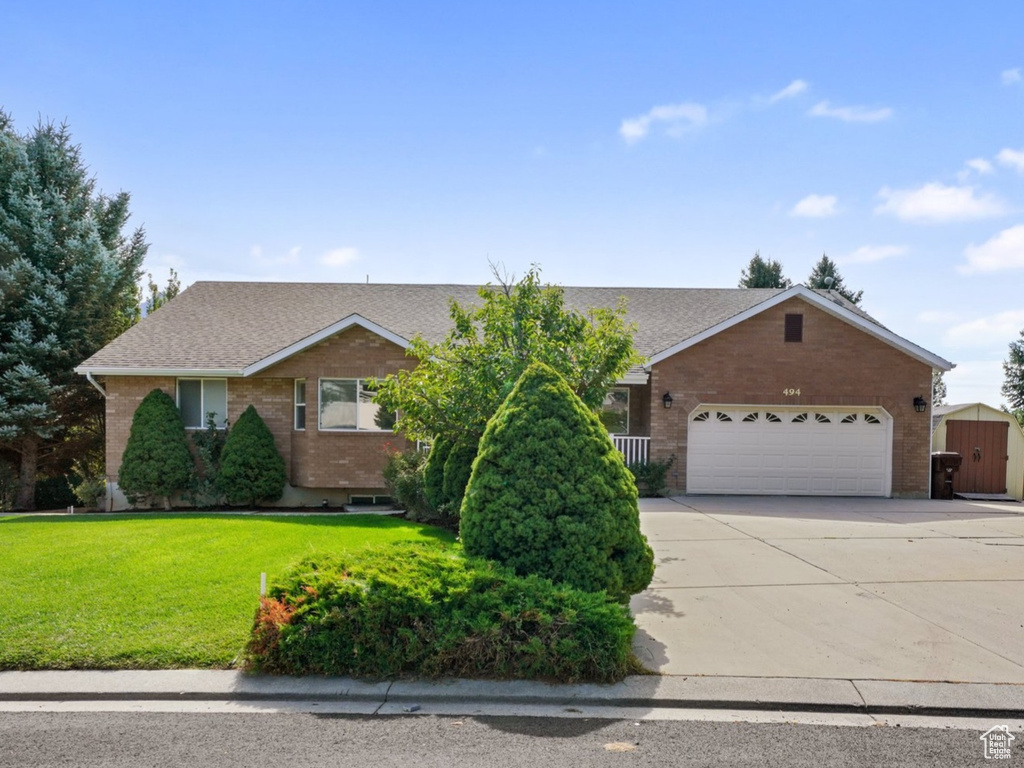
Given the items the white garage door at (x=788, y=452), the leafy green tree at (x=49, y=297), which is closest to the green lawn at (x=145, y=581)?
the leafy green tree at (x=49, y=297)

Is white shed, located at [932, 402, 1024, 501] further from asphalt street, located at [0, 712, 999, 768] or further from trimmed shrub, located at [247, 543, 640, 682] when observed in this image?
trimmed shrub, located at [247, 543, 640, 682]

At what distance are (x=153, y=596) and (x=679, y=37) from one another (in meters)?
10.0

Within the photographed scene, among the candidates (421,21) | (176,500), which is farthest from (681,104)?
(176,500)

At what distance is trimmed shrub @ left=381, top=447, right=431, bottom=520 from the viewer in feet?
40.1

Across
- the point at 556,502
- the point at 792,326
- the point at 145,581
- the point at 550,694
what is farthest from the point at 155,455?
the point at 792,326

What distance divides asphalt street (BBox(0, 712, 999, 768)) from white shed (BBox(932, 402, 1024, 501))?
15.6 metres

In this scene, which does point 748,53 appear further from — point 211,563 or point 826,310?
point 211,563

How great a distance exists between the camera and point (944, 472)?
16.3m

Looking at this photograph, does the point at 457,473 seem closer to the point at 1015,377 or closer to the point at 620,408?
the point at 620,408

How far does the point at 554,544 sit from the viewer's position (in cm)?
617

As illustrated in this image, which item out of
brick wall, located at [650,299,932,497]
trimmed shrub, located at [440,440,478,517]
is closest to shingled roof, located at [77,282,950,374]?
brick wall, located at [650,299,932,497]

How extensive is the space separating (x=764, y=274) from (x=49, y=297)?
31761mm

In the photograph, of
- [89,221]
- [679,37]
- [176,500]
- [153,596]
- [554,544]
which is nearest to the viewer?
[554,544]

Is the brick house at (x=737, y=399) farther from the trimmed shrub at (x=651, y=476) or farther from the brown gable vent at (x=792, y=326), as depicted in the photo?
the trimmed shrub at (x=651, y=476)
